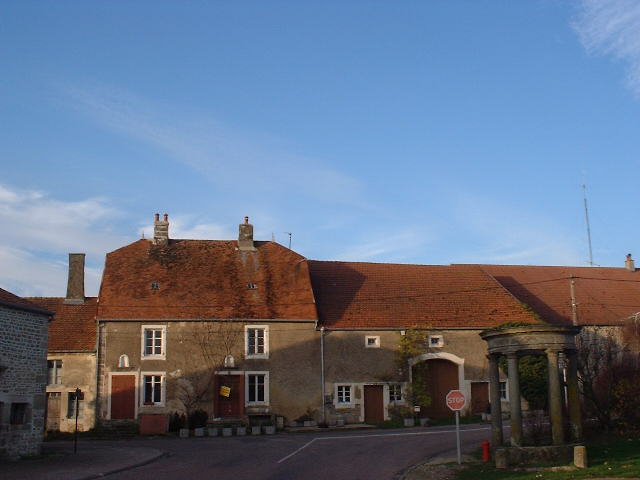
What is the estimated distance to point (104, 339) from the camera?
34.9 metres

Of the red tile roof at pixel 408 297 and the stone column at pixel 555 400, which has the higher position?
the red tile roof at pixel 408 297

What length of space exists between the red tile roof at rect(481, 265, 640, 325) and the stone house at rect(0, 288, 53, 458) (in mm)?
26998

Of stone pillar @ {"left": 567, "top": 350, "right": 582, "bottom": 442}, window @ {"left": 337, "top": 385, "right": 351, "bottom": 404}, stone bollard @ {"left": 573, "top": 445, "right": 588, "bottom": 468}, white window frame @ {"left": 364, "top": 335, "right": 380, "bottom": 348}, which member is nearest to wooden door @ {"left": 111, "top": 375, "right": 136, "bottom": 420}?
window @ {"left": 337, "top": 385, "right": 351, "bottom": 404}

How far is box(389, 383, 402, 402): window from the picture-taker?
118 feet

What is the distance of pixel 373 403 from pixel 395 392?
3.97 ft

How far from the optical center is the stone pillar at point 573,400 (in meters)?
19.8

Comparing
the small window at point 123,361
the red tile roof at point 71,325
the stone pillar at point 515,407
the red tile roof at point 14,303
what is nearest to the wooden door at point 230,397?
the small window at point 123,361

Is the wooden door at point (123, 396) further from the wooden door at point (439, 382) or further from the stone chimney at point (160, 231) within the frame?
the wooden door at point (439, 382)

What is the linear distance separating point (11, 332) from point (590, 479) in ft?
56.1

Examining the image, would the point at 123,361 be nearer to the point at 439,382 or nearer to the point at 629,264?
the point at 439,382

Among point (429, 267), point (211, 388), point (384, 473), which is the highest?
point (429, 267)

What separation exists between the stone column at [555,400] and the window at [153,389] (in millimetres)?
20433

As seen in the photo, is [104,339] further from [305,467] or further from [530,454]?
[530,454]

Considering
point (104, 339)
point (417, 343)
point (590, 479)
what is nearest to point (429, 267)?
point (417, 343)
